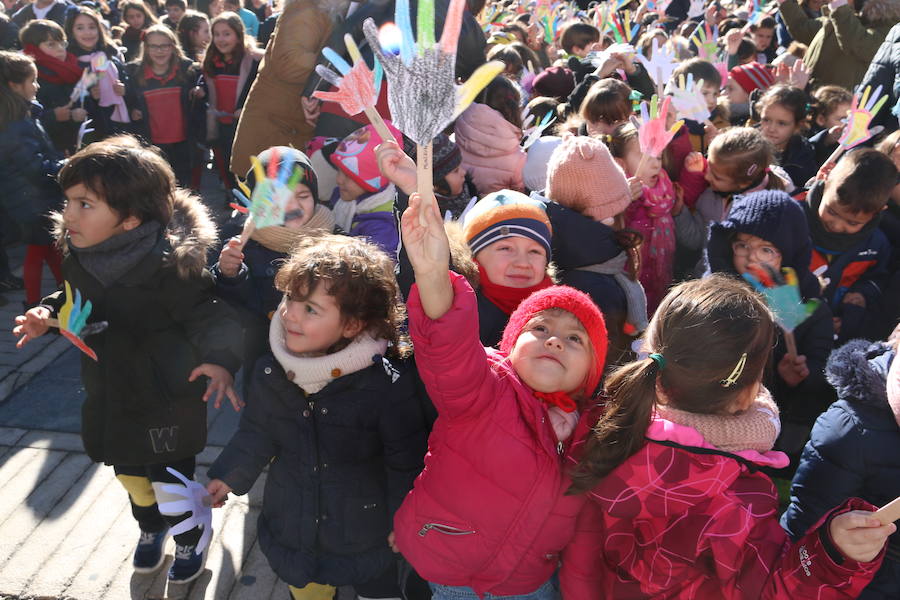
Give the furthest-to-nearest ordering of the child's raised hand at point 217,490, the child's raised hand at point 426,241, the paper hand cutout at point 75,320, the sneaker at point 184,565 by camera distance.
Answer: the sneaker at point 184,565 → the paper hand cutout at point 75,320 → the child's raised hand at point 217,490 → the child's raised hand at point 426,241

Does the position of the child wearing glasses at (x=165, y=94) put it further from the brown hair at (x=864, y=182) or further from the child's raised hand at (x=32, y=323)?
the brown hair at (x=864, y=182)

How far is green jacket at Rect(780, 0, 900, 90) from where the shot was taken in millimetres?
4898

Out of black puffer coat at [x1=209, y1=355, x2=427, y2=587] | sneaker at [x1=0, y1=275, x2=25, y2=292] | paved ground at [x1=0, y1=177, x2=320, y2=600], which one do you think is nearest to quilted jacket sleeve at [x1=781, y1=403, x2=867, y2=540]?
black puffer coat at [x1=209, y1=355, x2=427, y2=587]

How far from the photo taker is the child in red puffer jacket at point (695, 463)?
4.28 ft

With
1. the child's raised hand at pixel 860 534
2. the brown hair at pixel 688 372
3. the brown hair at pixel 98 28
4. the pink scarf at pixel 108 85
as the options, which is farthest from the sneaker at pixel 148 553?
the brown hair at pixel 98 28

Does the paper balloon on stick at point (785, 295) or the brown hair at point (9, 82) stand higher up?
the paper balloon on stick at point (785, 295)

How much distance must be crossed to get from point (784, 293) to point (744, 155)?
89 centimetres

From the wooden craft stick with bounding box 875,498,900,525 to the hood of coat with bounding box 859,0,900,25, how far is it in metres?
5.08

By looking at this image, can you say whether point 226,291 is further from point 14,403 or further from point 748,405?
point 14,403

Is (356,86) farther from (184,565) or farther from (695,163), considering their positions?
(695,163)

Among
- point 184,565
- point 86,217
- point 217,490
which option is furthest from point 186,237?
point 184,565

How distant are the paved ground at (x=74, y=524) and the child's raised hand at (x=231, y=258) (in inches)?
43.2

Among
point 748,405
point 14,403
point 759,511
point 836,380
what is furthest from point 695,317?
point 14,403

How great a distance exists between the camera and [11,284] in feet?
15.3
